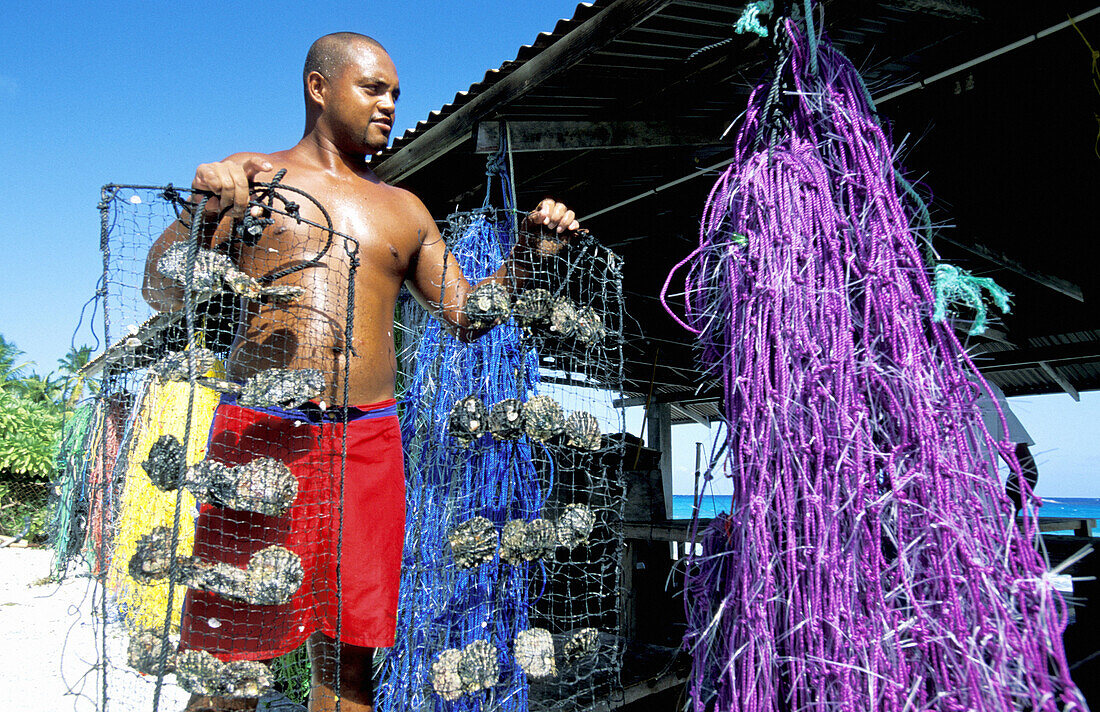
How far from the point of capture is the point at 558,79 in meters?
2.80

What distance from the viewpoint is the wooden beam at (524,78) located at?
95.6 inches

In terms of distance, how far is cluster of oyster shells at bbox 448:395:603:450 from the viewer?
209cm

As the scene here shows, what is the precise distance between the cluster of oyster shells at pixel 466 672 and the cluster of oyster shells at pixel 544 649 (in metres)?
0.09

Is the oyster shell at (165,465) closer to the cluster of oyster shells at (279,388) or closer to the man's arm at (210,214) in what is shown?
the cluster of oyster shells at (279,388)

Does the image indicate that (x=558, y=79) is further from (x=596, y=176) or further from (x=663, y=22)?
(x=596, y=176)

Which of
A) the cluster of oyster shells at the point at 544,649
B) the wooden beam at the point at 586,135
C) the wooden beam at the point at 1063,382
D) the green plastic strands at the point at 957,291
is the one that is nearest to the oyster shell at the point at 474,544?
the cluster of oyster shells at the point at 544,649

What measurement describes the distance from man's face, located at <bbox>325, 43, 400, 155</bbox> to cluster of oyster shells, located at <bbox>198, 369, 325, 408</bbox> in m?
0.76

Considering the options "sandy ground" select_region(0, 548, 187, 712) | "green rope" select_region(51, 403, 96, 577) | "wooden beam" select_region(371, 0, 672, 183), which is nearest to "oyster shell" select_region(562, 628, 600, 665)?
"sandy ground" select_region(0, 548, 187, 712)

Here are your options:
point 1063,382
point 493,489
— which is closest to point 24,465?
point 493,489

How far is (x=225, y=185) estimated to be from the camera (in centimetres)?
155

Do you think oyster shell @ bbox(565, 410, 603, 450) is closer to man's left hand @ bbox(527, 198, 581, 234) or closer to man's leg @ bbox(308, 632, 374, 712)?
man's left hand @ bbox(527, 198, 581, 234)

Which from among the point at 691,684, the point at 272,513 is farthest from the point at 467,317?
the point at 691,684

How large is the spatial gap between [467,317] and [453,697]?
3.75 ft

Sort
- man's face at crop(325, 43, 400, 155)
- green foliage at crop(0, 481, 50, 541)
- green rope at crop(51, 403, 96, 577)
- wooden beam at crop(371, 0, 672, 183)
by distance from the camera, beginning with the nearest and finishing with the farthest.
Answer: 1. man's face at crop(325, 43, 400, 155)
2. wooden beam at crop(371, 0, 672, 183)
3. green rope at crop(51, 403, 96, 577)
4. green foliage at crop(0, 481, 50, 541)
